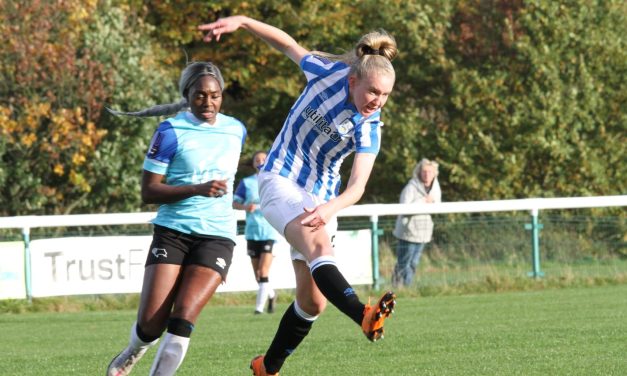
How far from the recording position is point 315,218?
6.96 meters

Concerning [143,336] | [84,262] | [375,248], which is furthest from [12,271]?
[143,336]

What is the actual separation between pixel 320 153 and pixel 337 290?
99cm

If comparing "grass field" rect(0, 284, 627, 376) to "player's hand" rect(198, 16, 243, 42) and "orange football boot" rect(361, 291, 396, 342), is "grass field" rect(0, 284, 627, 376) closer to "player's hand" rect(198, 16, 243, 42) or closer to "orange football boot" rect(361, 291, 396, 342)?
"orange football boot" rect(361, 291, 396, 342)

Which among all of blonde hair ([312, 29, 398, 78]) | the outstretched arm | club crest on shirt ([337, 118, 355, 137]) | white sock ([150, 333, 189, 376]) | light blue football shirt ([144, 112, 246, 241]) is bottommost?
white sock ([150, 333, 189, 376])

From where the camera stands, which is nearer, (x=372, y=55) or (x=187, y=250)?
(x=372, y=55)

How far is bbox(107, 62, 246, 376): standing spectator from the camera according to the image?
7324 millimetres

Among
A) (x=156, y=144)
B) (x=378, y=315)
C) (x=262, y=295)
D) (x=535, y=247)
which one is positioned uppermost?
(x=156, y=144)

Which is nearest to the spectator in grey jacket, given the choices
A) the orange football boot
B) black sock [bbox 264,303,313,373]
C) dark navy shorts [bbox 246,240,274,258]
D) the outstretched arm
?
dark navy shorts [bbox 246,240,274,258]

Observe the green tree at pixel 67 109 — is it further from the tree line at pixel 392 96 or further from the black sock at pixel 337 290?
the black sock at pixel 337 290

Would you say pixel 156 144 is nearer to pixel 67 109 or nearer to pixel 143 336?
pixel 143 336

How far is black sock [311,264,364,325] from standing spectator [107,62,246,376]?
672 mm

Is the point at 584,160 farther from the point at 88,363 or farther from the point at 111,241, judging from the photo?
the point at 88,363

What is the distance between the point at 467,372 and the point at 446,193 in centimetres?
1835

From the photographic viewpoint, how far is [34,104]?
22375mm
